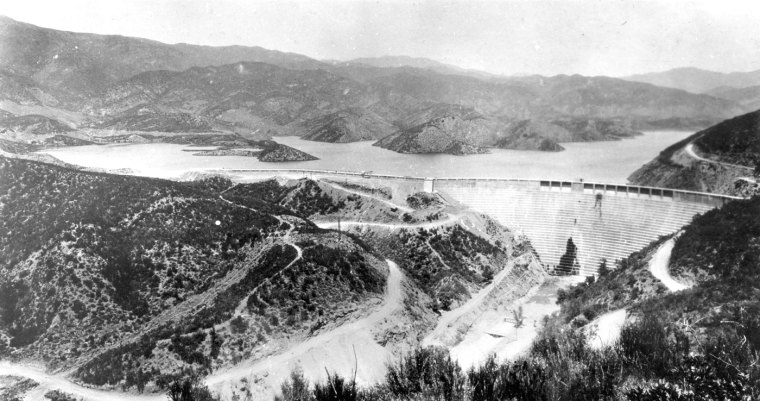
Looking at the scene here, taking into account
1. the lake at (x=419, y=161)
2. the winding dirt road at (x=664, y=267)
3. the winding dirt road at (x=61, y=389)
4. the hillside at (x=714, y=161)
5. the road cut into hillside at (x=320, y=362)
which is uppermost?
the hillside at (x=714, y=161)

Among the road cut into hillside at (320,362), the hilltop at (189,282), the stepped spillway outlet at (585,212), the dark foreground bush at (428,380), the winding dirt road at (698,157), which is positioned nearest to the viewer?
the dark foreground bush at (428,380)

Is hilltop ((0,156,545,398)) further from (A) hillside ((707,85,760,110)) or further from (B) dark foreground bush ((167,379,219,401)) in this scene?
(A) hillside ((707,85,760,110))

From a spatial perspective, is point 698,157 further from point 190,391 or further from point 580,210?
point 190,391

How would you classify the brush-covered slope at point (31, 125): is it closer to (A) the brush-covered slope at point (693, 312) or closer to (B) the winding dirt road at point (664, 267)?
(A) the brush-covered slope at point (693, 312)

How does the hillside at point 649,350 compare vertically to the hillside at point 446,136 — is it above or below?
below

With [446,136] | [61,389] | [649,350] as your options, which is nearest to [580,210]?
[649,350]

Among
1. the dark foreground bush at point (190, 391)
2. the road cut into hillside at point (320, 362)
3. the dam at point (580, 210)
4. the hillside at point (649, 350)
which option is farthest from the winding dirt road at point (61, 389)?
the dam at point (580, 210)

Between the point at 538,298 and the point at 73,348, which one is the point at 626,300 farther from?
the point at 73,348
